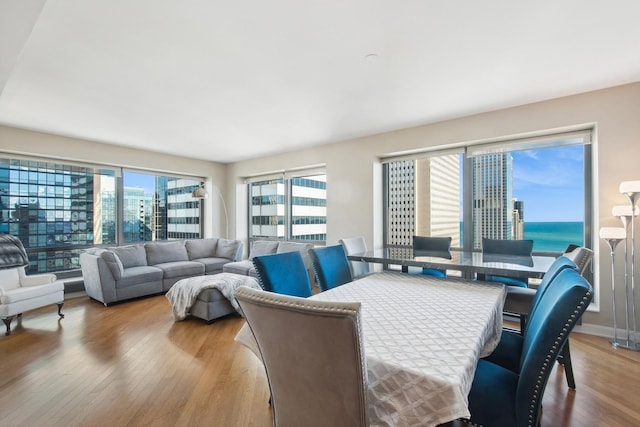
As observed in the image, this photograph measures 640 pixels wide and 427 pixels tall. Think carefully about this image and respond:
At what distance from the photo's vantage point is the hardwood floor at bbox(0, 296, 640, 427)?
71.7 inches

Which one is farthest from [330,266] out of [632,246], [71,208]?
[71,208]

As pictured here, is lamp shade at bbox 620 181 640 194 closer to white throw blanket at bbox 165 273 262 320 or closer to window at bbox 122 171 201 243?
white throw blanket at bbox 165 273 262 320

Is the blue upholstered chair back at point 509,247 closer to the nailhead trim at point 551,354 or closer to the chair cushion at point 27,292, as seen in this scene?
the nailhead trim at point 551,354

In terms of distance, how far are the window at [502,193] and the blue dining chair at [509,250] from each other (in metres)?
0.68

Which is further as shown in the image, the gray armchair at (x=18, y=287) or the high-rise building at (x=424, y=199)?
the high-rise building at (x=424, y=199)

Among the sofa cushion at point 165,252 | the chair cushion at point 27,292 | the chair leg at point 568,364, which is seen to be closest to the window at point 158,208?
the sofa cushion at point 165,252

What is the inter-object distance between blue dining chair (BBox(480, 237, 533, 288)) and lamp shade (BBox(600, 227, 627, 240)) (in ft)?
1.87

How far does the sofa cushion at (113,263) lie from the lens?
411 cm

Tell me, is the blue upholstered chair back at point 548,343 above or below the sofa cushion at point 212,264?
above

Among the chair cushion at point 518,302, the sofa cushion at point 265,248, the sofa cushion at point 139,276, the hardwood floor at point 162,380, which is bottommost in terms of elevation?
the hardwood floor at point 162,380

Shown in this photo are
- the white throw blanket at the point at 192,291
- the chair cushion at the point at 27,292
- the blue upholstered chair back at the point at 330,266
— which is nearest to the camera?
the blue upholstered chair back at the point at 330,266

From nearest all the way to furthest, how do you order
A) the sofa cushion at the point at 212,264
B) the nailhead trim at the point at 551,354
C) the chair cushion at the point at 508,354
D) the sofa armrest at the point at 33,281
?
the nailhead trim at the point at 551,354 < the chair cushion at the point at 508,354 < the sofa armrest at the point at 33,281 < the sofa cushion at the point at 212,264

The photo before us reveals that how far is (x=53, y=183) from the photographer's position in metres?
4.66

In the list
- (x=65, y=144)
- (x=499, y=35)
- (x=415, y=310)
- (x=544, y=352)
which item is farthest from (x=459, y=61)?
(x=65, y=144)
